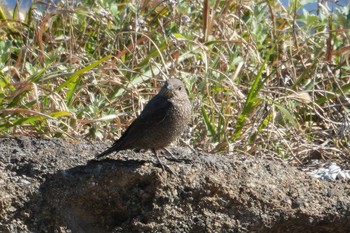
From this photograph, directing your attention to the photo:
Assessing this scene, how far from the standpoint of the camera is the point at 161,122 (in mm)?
3951

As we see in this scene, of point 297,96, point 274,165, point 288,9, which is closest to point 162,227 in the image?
point 274,165

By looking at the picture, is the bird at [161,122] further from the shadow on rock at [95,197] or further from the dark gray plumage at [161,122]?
the shadow on rock at [95,197]

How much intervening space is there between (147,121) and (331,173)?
1121 millimetres

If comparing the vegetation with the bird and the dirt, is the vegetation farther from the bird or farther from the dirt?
the dirt

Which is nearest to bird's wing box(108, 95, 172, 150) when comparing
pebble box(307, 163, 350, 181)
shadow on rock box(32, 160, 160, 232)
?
shadow on rock box(32, 160, 160, 232)

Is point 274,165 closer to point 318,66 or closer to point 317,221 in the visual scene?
point 317,221

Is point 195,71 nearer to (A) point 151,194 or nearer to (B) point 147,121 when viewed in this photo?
(B) point 147,121

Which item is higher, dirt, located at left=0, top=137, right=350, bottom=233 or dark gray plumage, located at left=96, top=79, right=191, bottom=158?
dark gray plumage, located at left=96, top=79, right=191, bottom=158

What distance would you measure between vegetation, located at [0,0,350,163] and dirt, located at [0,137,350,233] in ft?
2.92

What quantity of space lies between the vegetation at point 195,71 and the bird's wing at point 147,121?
66 centimetres

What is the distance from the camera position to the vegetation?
4793 millimetres

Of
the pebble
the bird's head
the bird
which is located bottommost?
the pebble

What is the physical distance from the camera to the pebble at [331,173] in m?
4.38

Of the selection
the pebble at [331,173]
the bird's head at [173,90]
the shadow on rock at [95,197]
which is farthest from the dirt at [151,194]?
the pebble at [331,173]
